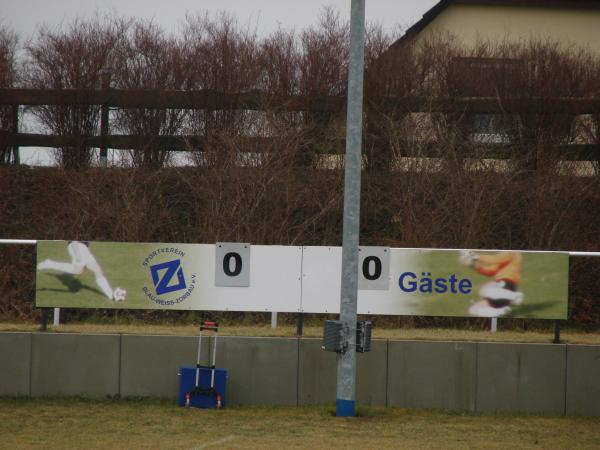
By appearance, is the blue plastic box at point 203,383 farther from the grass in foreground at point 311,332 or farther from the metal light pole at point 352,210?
the metal light pole at point 352,210

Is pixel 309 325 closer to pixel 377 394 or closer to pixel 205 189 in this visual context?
pixel 377 394

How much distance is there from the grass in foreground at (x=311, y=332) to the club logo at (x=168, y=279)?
0.53 metres

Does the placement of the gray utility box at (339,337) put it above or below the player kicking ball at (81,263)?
below

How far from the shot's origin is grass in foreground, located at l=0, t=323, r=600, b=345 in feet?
45.6

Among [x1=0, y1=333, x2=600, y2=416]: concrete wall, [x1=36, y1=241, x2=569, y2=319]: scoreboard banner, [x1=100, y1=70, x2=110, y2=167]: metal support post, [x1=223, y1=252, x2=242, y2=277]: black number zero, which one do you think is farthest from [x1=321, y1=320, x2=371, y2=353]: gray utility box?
[x1=100, y1=70, x2=110, y2=167]: metal support post

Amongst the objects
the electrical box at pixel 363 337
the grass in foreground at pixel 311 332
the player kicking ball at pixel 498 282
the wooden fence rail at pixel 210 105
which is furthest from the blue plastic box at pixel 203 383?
the wooden fence rail at pixel 210 105

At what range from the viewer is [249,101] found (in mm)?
21531

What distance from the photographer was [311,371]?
13414 mm

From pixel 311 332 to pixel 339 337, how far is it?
241 cm

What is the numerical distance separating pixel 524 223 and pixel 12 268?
10612mm

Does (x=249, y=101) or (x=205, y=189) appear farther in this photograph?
(x=249, y=101)

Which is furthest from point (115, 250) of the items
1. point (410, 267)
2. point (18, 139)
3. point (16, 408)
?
point (18, 139)

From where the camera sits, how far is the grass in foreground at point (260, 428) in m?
10.6

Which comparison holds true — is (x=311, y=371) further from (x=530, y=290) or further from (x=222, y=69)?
(x=222, y=69)
